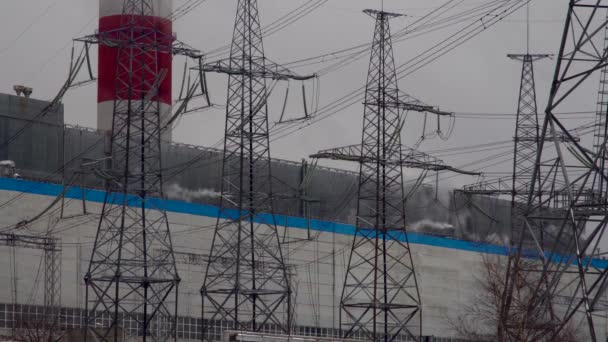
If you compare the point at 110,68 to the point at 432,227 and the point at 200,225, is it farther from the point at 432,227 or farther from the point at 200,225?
the point at 432,227

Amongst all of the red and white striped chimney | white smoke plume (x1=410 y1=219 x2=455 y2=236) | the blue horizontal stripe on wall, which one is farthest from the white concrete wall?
the red and white striped chimney

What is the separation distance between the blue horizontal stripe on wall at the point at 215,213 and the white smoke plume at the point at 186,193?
2.89 m

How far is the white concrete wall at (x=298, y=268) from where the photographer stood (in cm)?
5691

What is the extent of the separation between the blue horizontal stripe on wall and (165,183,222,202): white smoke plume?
2.89 meters

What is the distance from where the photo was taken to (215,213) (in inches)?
2589

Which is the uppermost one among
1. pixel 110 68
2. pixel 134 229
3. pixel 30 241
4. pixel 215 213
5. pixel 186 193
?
pixel 110 68

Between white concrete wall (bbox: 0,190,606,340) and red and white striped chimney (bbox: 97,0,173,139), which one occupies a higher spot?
red and white striped chimney (bbox: 97,0,173,139)

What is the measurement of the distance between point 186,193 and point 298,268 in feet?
23.5

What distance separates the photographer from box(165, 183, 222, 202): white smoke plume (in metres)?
67.9

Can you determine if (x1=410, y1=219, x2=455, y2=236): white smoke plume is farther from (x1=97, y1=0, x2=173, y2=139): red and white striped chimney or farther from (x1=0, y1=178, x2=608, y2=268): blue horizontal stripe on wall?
(x1=97, y1=0, x2=173, y2=139): red and white striped chimney

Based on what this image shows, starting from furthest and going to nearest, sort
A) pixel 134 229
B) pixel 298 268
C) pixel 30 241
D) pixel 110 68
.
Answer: pixel 110 68 → pixel 298 268 → pixel 134 229 → pixel 30 241

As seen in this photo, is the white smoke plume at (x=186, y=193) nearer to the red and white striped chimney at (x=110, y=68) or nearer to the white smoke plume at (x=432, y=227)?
the red and white striped chimney at (x=110, y=68)

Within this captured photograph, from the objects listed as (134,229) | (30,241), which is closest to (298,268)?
(134,229)

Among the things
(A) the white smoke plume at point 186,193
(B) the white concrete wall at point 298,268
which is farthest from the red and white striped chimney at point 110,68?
(B) the white concrete wall at point 298,268
